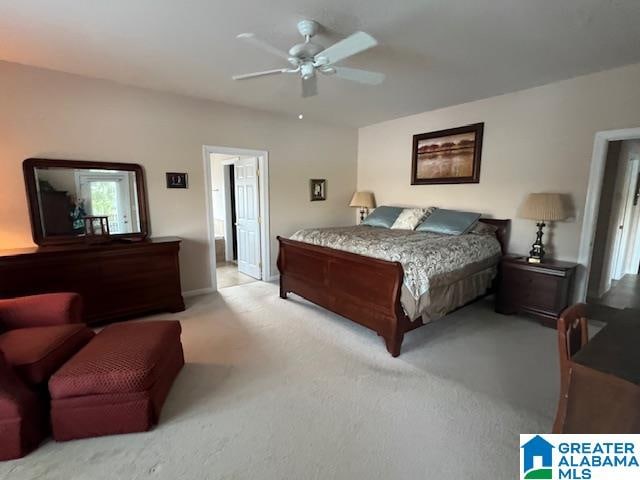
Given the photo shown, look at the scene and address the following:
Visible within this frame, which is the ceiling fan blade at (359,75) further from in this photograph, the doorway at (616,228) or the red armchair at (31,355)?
the doorway at (616,228)

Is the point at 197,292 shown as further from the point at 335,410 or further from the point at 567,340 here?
the point at 567,340

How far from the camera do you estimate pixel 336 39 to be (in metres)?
2.39

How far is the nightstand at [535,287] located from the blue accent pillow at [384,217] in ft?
5.12

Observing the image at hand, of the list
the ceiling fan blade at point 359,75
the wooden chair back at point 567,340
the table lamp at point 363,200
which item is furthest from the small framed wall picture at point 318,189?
the wooden chair back at point 567,340

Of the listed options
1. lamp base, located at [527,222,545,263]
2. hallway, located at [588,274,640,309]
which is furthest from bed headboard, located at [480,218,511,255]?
hallway, located at [588,274,640,309]

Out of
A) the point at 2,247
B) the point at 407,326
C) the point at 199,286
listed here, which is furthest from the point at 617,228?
the point at 2,247

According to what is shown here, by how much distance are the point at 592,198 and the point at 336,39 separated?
3047 mm

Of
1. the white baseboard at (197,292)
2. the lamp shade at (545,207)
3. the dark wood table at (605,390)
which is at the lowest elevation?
the white baseboard at (197,292)

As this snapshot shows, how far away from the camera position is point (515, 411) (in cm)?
197

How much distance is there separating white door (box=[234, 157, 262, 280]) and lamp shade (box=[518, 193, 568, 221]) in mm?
3518

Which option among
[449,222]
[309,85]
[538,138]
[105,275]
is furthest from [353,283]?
[538,138]

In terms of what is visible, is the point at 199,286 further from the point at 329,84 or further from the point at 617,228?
the point at 617,228

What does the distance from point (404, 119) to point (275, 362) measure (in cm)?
412

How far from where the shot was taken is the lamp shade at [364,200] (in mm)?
5301
